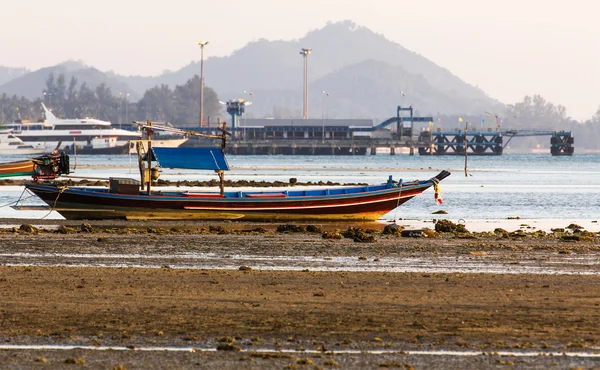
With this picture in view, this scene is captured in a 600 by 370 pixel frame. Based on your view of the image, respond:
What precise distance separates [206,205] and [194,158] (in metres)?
3.15

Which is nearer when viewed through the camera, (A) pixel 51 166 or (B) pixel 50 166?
(A) pixel 51 166

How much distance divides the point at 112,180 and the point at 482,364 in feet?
111

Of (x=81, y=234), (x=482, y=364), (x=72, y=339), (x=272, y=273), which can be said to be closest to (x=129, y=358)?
(x=72, y=339)

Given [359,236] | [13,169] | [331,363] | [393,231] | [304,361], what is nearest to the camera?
[331,363]

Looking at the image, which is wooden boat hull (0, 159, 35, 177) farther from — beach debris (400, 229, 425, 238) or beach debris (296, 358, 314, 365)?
beach debris (296, 358, 314, 365)

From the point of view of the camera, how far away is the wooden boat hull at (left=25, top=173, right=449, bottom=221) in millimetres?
45781

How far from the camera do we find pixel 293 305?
1928cm

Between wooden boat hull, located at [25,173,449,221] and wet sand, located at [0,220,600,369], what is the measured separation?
14.0 m

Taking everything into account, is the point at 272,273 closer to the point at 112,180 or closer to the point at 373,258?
the point at 373,258

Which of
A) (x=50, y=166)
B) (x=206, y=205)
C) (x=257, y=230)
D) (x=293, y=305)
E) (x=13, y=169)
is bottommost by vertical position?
(x=257, y=230)

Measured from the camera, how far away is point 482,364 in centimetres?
1428

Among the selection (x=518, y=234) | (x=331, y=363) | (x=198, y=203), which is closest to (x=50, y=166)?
(x=198, y=203)

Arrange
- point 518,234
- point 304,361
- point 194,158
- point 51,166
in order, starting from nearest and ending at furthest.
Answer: point 304,361, point 518,234, point 194,158, point 51,166

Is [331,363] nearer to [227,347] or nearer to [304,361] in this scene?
[304,361]
